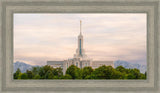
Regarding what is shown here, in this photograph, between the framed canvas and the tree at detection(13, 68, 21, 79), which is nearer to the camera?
the framed canvas

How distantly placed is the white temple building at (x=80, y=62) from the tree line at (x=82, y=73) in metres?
0.04

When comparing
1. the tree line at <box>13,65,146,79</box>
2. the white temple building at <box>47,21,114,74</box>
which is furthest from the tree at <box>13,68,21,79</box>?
the white temple building at <box>47,21,114,74</box>

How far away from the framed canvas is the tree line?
0.41 ft

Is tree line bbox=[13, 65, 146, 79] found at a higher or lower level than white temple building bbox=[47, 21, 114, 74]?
lower

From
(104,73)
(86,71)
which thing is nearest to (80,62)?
(86,71)

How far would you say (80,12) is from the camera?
211 cm

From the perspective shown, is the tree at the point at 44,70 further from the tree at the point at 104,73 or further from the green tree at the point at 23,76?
the tree at the point at 104,73

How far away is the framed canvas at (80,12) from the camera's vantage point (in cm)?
205

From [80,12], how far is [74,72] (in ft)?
2.26

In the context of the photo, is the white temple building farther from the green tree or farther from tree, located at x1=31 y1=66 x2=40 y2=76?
the green tree

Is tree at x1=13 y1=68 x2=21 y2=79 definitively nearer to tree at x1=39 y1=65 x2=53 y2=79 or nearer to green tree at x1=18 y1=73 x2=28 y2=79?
green tree at x1=18 y1=73 x2=28 y2=79

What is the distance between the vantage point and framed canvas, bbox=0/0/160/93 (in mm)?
2047

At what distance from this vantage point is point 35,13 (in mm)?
2223

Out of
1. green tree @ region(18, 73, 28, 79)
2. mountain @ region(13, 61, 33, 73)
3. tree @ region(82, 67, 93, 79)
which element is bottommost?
green tree @ region(18, 73, 28, 79)
